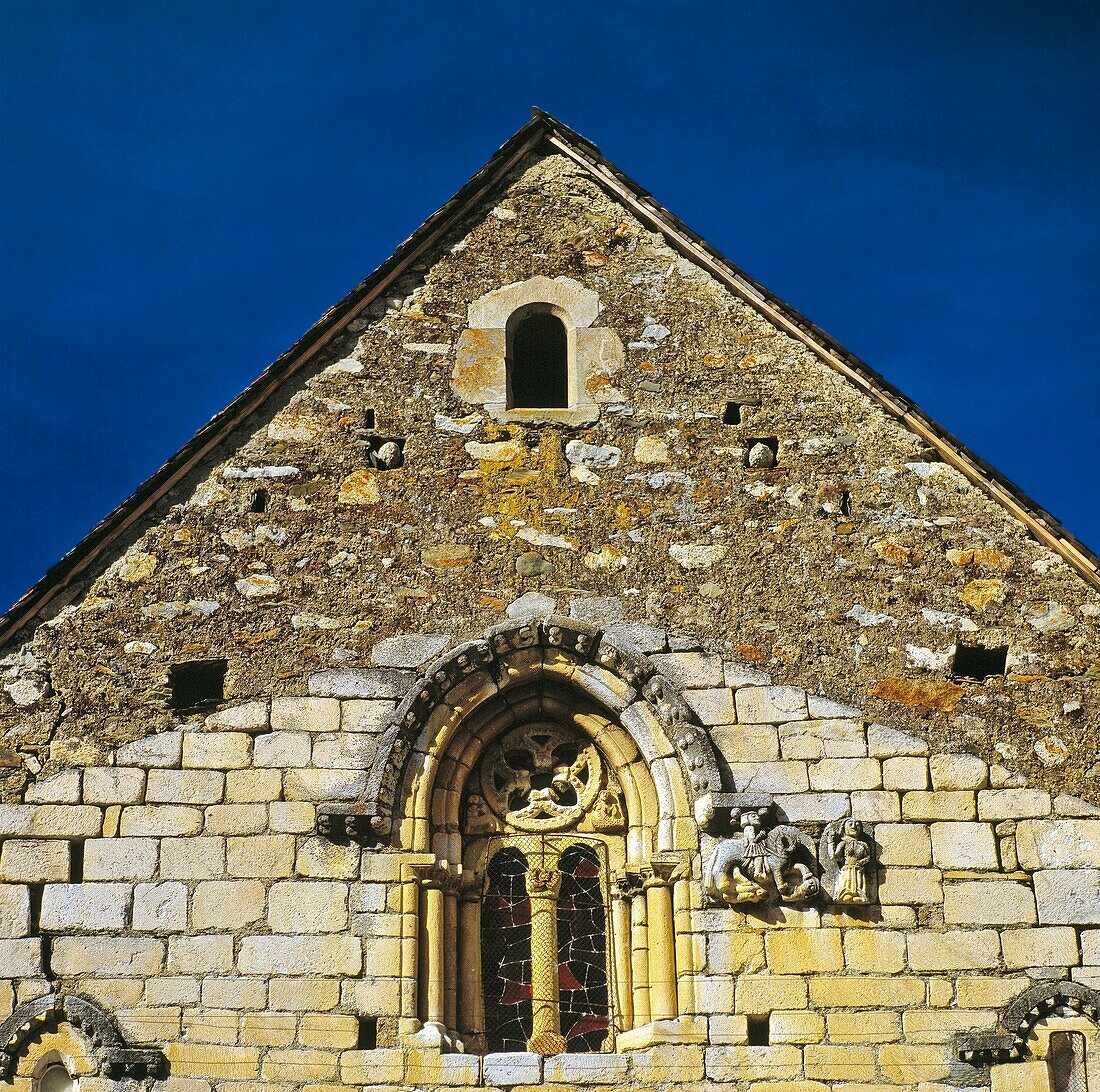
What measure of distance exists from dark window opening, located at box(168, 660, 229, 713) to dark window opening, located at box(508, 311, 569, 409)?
8.03 ft

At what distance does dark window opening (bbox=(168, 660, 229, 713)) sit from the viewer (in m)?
10.0

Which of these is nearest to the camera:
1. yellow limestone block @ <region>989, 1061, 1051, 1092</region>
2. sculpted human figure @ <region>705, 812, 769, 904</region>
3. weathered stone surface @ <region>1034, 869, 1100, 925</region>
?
yellow limestone block @ <region>989, 1061, 1051, 1092</region>

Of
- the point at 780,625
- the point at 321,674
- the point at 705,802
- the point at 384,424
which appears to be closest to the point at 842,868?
the point at 705,802

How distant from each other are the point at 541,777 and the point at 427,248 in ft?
10.9

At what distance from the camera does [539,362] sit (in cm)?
1155

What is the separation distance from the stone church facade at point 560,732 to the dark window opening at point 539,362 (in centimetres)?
15

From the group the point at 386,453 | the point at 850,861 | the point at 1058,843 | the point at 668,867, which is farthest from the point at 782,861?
the point at 386,453

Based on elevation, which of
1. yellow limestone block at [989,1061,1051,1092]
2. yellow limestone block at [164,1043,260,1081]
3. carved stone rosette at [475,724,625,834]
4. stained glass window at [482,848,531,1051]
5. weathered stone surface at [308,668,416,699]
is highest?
weathered stone surface at [308,668,416,699]

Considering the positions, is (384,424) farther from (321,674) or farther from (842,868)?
(842,868)

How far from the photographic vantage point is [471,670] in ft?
33.3

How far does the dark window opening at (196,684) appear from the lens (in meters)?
10.0

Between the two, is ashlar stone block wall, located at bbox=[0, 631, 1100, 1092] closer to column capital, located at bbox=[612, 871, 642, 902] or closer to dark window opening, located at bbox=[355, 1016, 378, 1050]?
dark window opening, located at bbox=[355, 1016, 378, 1050]

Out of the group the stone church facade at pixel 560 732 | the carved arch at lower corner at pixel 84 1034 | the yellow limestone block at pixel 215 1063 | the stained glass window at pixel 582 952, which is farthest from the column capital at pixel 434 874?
the carved arch at lower corner at pixel 84 1034

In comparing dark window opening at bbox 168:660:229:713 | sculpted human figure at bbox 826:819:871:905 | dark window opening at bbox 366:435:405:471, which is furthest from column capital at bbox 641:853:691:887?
dark window opening at bbox 366:435:405:471
